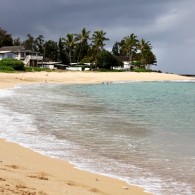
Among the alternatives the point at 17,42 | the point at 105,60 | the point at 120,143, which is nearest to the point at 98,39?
the point at 105,60

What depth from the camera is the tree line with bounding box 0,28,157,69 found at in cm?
9638

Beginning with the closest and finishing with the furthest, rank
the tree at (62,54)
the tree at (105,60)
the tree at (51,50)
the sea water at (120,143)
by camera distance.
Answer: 1. the sea water at (120,143)
2. the tree at (105,60)
3. the tree at (62,54)
4. the tree at (51,50)

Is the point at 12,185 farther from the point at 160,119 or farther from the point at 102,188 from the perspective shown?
the point at 160,119

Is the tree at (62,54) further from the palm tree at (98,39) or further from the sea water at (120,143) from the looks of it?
the sea water at (120,143)

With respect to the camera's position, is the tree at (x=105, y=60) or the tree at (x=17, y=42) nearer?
the tree at (x=105, y=60)

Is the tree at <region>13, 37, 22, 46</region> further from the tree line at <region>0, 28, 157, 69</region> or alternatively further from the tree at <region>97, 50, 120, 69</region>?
the tree at <region>97, 50, 120, 69</region>

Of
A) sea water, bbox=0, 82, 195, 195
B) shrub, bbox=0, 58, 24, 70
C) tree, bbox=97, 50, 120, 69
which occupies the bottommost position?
sea water, bbox=0, 82, 195, 195

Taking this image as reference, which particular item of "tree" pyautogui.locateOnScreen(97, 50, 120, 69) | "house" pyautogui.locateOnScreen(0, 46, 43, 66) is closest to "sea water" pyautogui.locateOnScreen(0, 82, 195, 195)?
"house" pyautogui.locateOnScreen(0, 46, 43, 66)

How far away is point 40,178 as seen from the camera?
626 cm

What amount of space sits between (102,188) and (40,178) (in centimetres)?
102

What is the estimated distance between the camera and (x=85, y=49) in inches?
4304

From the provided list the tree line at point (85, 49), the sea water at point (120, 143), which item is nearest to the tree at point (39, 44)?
the tree line at point (85, 49)

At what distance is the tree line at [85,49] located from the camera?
9638 centimetres

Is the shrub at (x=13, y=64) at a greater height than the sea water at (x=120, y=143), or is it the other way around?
the shrub at (x=13, y=64)
